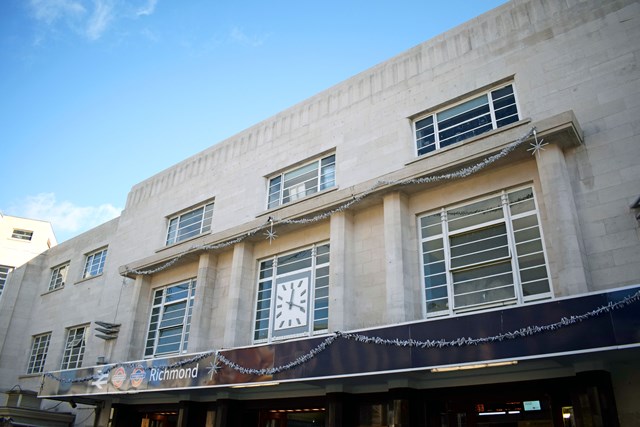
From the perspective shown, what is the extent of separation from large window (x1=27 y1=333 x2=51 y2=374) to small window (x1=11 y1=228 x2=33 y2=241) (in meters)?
6.26

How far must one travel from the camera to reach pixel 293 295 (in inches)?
527

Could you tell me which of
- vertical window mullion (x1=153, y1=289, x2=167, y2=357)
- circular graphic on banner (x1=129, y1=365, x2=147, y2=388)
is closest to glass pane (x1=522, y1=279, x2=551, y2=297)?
circular graphic on banner (x1=129, y1=365, x2=147, y2=388)

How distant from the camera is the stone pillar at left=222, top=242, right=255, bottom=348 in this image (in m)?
13.6

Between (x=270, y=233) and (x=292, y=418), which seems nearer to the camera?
(x=292, y=418)

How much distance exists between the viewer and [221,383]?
39.6ft

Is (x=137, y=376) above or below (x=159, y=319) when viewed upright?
below

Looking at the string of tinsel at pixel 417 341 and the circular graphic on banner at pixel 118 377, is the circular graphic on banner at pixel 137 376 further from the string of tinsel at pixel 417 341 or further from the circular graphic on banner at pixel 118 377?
the circular graphic on banner at pixel 118 377

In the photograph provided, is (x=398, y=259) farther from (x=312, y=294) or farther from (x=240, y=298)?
(x=240, y=298)

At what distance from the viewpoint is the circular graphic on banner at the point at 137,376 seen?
13.8m

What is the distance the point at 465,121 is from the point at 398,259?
3.87 m

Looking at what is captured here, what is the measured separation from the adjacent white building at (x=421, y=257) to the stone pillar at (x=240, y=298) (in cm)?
6

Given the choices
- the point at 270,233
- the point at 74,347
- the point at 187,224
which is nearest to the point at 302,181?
the point at 270,233

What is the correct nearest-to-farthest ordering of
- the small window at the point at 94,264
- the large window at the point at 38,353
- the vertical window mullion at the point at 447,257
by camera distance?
the vertical window mullion at the point at 447,257, the small window at the point at 94,264, the large window at the point at 38,353

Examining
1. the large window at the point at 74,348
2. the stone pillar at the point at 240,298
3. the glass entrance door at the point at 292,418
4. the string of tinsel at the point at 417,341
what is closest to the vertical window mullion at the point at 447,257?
the string of tinsel at the point at 417,341
